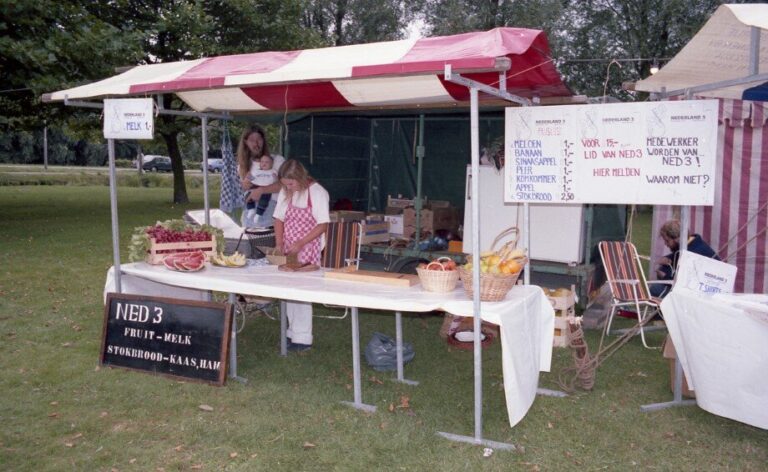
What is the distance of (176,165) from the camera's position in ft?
61.0

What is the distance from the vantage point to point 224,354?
4461 millimetres

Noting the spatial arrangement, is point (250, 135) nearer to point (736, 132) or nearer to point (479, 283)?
point (479, 283)

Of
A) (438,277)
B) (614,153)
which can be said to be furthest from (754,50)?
(438,277)

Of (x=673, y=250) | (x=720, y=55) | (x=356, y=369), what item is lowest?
(x=356, y=369)

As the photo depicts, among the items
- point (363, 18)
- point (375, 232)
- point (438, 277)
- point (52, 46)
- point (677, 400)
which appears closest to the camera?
point (438, 277)

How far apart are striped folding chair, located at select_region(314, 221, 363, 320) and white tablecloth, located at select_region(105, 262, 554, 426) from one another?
1.35 metres

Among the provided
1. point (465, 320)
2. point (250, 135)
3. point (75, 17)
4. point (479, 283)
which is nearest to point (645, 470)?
point (479, 283)

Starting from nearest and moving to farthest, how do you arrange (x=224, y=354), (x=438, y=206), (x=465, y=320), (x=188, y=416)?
1. (x=188, y=416)
2. (x=224, y=354)
3. (x=465, y=320)
4. (x=438, y=206)

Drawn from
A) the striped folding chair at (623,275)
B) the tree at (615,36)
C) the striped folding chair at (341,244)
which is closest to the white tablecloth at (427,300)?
the striped folding chair at (341,244)

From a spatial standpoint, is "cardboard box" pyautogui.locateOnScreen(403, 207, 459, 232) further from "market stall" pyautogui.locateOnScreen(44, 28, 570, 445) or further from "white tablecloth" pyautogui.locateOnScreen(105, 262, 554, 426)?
"white tablecloth" pyautogui.locateOnScreen(105, 262, 554, 426)

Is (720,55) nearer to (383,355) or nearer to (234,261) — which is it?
(383,355)

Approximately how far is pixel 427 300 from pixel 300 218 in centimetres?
178

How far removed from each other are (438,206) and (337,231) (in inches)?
109

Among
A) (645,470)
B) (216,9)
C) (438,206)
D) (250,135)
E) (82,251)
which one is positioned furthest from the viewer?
(216,9)
